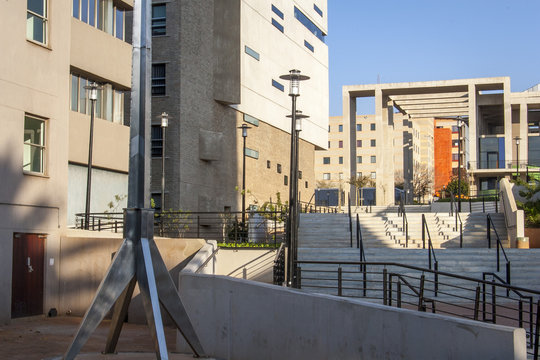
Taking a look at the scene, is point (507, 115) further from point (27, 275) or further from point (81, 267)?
point (27, 275)

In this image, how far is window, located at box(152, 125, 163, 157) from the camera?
3731 centimetres

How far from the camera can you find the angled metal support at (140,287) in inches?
423

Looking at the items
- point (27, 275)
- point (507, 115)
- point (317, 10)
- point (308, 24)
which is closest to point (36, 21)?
point (27, 275)

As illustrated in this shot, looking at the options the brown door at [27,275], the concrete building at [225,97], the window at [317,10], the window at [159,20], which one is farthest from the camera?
the window at [317,10]

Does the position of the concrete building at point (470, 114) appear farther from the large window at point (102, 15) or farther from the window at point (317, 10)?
the large window at point (102, 15)

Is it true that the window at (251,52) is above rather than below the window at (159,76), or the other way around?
above

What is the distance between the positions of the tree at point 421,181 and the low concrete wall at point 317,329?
79.3 metres

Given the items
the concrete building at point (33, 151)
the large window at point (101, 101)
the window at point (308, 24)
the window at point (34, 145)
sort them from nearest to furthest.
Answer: the concrete building at point (33, 151) → the window at point (34, 145) → the large window at point (101, 101) → the window at point (308, 24)

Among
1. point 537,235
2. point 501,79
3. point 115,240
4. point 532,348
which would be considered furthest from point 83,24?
point 501,79

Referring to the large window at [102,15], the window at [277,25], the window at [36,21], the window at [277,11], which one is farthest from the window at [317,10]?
the window at [36,21]

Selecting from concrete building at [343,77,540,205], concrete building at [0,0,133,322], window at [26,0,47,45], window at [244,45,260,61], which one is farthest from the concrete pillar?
window at [26,0,47,45]

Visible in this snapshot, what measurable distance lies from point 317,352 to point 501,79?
53.8 m

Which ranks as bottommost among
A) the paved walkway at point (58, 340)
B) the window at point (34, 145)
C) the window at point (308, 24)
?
the paved walkway at point (58, 340)

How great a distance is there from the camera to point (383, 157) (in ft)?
193
